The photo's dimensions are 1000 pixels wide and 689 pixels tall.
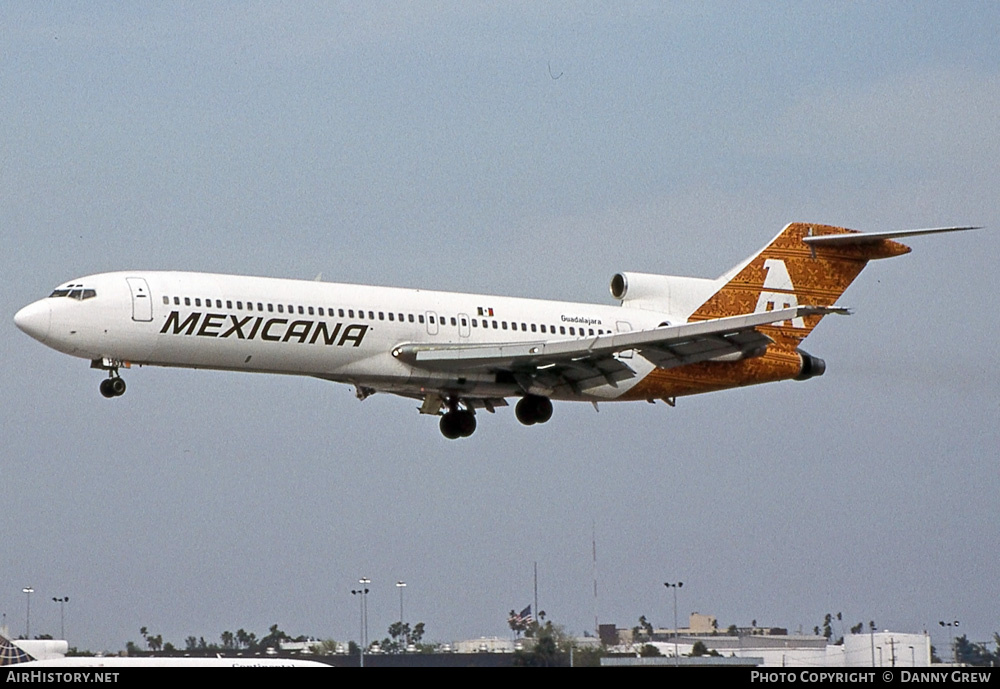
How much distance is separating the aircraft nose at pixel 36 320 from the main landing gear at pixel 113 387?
1851 mm

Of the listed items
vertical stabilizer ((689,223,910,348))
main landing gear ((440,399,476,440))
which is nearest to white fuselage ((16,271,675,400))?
main landing gear ((440,399,476,440))

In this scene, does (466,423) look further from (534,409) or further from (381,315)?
(381,315)

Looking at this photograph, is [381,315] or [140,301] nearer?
[140,301]

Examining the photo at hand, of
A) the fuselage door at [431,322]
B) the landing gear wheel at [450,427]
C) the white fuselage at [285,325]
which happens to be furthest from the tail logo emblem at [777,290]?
the fuselage door at [431,322]

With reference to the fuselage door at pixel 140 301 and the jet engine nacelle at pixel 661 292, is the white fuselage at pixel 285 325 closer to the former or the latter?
the fuselage door at pixel 140 301

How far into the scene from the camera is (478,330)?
144ft

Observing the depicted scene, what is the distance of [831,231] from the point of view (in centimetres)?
4912

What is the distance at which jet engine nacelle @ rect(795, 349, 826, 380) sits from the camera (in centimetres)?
4797

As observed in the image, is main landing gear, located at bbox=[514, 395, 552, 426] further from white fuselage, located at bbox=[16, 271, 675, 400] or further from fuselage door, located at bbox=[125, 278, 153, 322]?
fuselage door, located at bbox=[125, 278, 153, 322]

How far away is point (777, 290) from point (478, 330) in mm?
10220

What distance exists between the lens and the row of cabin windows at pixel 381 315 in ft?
130

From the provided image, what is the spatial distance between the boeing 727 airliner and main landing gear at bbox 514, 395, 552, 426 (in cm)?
4

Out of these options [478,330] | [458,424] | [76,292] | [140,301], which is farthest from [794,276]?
[76,292]
